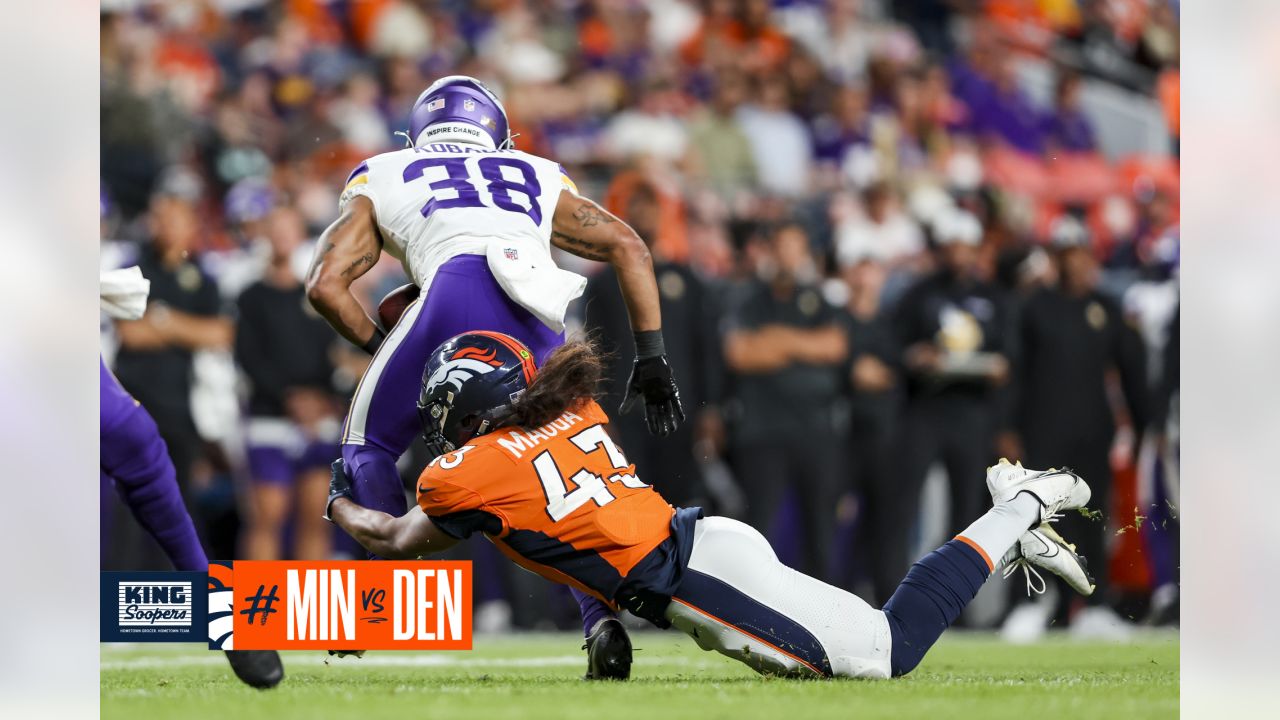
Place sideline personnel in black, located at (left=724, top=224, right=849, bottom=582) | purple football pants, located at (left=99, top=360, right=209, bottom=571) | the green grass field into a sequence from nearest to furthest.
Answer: the green grass field
purple football pants, located at (left=99, top=360, right=209, bottom=571)
sideline personnel in black, located at (left=724, top=224, right=849, bottom=582)

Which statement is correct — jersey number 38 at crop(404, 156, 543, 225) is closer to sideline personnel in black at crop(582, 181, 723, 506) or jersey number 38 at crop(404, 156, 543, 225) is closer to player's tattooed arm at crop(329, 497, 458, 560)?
player's tattooed arm at crop(329, 497, 458, 560)

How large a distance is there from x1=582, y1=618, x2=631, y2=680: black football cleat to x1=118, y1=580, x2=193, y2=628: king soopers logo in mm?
1063

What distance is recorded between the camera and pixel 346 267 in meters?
3.88

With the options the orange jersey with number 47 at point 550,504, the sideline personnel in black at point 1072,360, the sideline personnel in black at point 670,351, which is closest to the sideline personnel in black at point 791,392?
the sideline personnel in black at point 670,351

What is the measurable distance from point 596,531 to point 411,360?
2.49 feet

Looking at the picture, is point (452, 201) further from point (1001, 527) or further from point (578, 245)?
point (1001, 527)

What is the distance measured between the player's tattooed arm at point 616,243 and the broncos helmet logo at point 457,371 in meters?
0.85

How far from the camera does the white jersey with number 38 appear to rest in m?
3.89

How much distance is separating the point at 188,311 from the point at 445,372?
2.58m

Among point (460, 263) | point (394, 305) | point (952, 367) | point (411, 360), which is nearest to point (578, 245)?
point (460, 263)

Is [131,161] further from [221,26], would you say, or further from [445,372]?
[445,372]

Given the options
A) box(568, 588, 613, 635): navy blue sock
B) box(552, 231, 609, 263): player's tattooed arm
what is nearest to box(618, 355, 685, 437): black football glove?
box(552, 231, 609, 263): player's tattooed arm

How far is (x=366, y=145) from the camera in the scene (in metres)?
5.98
